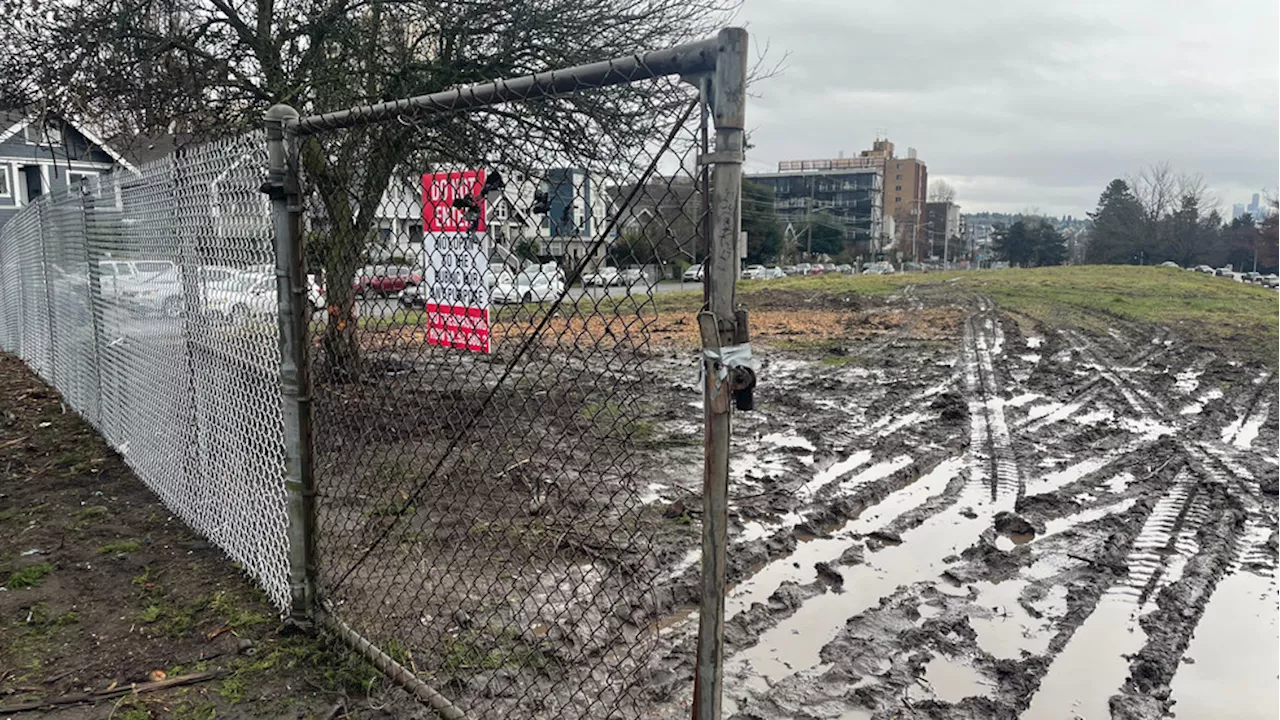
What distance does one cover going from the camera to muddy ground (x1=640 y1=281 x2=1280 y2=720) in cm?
344

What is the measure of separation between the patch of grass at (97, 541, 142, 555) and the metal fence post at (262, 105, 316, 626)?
5.51 ft

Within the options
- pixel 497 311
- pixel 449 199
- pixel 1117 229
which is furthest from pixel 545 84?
pixel 1117 229

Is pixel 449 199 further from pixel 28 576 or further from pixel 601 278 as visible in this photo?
pixel 28 576

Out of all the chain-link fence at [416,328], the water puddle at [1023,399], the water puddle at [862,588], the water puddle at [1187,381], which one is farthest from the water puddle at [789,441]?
the water puddle at [1187,381]

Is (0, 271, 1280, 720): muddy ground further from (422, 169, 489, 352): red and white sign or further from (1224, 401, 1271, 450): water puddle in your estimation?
(422, 169, 489, 352): red and white sign

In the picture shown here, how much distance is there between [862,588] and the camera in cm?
441

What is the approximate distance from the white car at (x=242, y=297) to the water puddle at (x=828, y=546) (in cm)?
250

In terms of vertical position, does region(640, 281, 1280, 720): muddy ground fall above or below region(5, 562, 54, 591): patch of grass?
below

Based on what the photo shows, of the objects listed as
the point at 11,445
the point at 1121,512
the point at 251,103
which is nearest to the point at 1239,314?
the point at 1121,512

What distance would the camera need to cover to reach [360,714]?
9.30ft

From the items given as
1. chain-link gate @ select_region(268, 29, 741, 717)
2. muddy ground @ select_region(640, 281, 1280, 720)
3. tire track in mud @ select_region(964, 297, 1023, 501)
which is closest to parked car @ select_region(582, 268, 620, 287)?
chain-link gate @ select_region(268, 29, 741, 717)

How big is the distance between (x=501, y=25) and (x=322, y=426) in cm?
486

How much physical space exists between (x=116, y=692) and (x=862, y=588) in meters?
3.56

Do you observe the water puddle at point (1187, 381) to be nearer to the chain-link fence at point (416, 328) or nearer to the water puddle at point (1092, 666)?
the water puddle at point (1092, 666)
